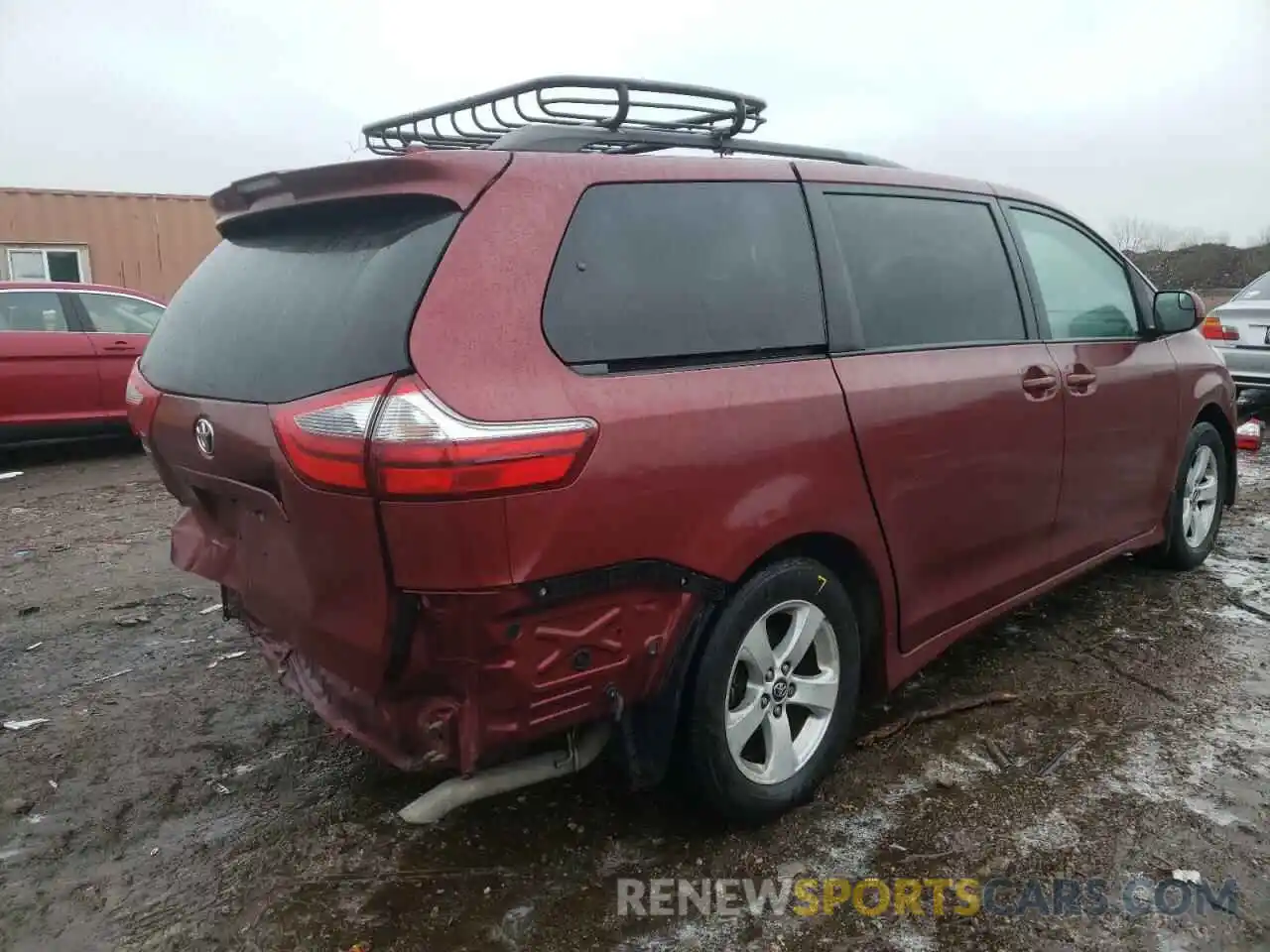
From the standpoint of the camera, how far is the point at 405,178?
2.09 m

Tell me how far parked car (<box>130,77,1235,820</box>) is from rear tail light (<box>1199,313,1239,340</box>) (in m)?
6.98

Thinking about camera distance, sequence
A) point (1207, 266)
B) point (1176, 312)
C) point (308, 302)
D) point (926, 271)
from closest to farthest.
A: 1. point (308, 302)
2. point (926, 271)
3. point (1176, 312)
4. point (1207, 266)

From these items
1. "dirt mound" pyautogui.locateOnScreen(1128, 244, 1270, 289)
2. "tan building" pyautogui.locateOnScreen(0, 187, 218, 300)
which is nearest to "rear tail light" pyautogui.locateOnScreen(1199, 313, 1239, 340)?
"dirt mound" pyautogui.locateOnScreen(1128, 244, 1270, 289)

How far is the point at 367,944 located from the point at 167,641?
228 cm

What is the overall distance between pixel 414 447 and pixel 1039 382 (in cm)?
231

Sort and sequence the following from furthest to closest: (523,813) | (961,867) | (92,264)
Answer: (92,264), (523,813), (961,867)

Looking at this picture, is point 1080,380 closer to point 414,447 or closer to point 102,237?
point 414,447

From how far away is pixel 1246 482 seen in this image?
6.62 meters

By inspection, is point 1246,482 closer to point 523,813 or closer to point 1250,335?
point 1250,335

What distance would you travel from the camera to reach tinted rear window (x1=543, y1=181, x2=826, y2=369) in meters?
2.12

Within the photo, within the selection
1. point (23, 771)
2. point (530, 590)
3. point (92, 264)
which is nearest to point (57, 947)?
point (23, 771)

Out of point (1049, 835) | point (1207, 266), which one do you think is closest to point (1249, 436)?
point (1049, 835)

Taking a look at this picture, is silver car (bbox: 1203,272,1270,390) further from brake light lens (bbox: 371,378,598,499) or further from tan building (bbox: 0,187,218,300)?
tan building (bbox: 0,187,218,300)

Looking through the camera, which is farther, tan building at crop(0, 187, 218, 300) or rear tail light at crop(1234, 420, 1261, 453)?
tan building at crop(0, 187, 218, 300)
